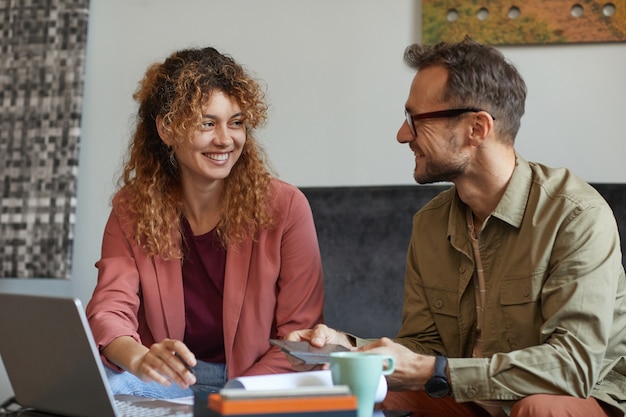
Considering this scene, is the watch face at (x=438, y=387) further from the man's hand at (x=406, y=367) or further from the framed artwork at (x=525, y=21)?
the framed artwork at (x=525, y=21)

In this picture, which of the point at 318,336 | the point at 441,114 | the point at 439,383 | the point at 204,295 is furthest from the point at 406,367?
the point at 204,295

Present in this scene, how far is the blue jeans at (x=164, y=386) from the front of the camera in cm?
193

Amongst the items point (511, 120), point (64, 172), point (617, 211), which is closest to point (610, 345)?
point (511, 120)

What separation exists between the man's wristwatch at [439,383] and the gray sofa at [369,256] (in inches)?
34.4

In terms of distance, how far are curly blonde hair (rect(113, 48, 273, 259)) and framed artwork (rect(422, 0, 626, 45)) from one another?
75 cm

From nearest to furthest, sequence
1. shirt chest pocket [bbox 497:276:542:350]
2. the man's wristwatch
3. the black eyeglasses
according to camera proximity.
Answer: the man's wristwatch → shirt chest pocket [bbox 497:276:542:350] → the black eyeglasses

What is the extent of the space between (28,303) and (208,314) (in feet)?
2.55

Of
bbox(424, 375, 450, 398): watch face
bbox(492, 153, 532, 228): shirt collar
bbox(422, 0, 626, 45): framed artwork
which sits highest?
bbox(422, 0, 626, 45): framed artwork

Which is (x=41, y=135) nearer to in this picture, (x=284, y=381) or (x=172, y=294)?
(x=172, y=294)

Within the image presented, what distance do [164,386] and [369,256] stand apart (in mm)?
774

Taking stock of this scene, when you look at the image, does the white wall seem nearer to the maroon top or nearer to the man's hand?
the maroon top

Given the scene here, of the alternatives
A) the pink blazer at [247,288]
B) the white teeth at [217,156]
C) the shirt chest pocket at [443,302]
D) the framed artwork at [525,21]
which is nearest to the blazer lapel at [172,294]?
the pink blazer at [247,288]

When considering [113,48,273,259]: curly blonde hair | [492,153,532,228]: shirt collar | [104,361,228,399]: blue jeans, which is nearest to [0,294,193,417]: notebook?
[104,361,228,399]: blue jeans

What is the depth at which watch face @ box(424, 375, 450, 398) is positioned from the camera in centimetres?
161
